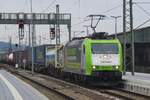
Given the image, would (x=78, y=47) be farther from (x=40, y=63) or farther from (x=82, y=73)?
(x=40, y=63)

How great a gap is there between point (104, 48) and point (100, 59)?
36.0 inches

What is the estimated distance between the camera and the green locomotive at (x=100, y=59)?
1218 inches

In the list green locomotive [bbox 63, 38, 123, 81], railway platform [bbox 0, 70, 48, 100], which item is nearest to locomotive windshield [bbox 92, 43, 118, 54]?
green locomotive [bbox 63, 38, 123, 81]

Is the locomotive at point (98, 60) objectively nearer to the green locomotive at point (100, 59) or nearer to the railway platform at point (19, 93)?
the green locomotive at point (100, 59)

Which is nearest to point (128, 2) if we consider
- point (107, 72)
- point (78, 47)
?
point (78, 47)

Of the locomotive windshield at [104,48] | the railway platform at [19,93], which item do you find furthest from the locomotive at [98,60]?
the railway platform at [19,93]

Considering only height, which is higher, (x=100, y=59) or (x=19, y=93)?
(x=100, y=59)

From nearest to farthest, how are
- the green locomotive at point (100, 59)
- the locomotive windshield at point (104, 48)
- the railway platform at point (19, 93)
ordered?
the railway platform at point (19, 93), the green locomotive at point (100, 59), the locomotive windshield at point (104, 48)

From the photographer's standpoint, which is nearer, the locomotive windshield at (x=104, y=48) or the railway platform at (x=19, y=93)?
the railway platform at (x=19, y=93)

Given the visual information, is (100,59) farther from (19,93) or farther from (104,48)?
(19,93)

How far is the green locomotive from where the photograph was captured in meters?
30.9

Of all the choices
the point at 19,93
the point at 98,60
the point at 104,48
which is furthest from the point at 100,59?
the point at 19,93

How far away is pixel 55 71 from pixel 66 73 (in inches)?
421

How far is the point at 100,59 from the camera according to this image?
3150 centimetres
